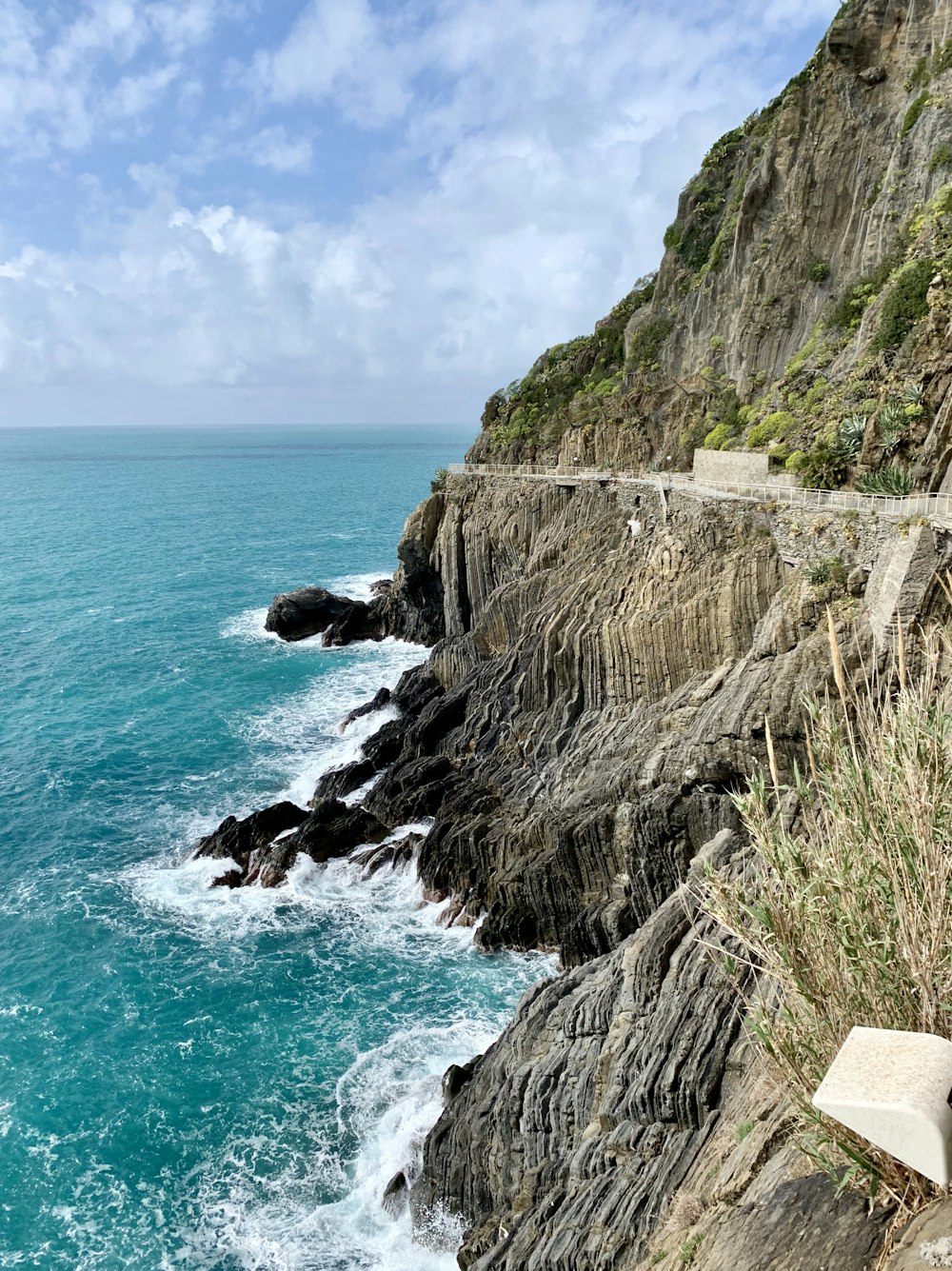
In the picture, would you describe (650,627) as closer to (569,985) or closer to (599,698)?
(599,698)

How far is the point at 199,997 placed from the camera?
27797mm

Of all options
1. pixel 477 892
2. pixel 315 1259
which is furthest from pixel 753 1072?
pixel 477 892

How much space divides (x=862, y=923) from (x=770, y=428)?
3425 cm

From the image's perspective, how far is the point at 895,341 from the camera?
32.3 metres

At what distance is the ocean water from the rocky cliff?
7.18ft

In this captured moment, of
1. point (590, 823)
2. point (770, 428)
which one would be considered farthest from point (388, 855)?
point (770, 428)

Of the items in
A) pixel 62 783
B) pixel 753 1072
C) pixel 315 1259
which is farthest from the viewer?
pixel 62 783

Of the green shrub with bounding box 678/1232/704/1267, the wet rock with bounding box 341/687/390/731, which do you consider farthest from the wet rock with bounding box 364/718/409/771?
the green shrub with bounding box 678/1232/704/1267

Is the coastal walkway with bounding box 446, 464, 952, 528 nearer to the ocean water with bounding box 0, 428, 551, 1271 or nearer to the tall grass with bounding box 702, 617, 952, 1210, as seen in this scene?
the tall grass with bounding box 702, 617, 952, 1210

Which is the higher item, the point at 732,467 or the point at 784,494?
the point at 732,467

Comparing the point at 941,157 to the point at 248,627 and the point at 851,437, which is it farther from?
the point at 248,627

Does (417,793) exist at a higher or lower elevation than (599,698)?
lower

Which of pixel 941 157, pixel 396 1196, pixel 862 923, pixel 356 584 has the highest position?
pixel 941 157

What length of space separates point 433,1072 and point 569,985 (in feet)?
19.8
